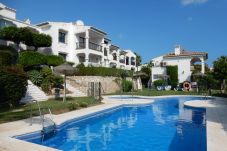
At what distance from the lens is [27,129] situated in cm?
891

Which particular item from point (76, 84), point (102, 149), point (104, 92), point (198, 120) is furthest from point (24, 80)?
point (104, 92)

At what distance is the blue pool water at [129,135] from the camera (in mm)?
8445

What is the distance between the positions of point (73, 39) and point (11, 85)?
24098mm

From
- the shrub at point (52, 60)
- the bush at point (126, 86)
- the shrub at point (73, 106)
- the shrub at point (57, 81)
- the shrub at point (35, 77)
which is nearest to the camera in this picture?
the shrub at point (73, 106)

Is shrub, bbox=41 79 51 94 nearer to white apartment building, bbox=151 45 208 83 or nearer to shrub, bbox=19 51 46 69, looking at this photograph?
shrub, bbox=19 51 46 69

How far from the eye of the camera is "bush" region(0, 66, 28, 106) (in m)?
13.5

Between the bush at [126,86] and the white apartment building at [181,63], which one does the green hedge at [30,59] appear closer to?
the bush at [126,86]

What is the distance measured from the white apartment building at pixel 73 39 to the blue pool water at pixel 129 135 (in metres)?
21.3

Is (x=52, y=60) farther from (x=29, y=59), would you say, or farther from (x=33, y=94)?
Answer: (x=33, y=94)

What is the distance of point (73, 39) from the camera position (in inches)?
1454

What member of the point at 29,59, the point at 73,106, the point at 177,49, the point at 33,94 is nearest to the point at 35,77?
the point at 29,59

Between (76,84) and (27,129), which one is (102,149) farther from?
(76,84)

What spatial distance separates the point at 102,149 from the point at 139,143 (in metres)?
1.70

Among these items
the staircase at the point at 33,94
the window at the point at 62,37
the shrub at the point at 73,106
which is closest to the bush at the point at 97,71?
the window at the point at 62,37
